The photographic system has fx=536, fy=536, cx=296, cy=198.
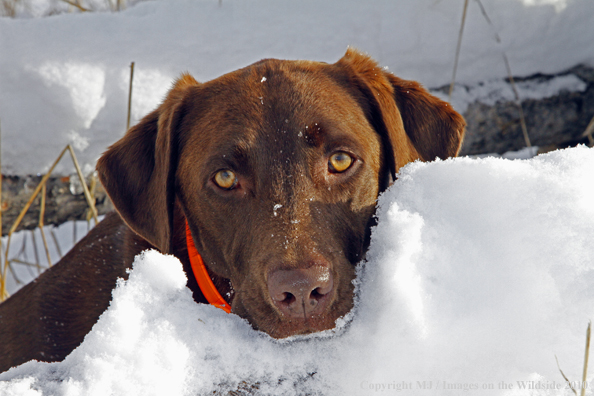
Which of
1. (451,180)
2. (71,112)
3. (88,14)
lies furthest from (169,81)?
(451,180)

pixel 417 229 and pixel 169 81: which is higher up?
pixel 417 229

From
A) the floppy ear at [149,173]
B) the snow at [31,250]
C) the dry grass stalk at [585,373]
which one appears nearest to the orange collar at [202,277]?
the floppy ear at [149,173]

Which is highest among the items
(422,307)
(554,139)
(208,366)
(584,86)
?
(422,307)

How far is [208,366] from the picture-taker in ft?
4.45

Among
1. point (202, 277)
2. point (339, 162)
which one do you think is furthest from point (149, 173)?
point (339, 162)

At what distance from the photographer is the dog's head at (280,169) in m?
1.86

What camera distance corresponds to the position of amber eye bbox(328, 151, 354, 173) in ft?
7.12

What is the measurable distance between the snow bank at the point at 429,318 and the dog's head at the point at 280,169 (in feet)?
1.07

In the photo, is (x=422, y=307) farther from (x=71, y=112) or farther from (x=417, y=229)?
(x=71, y=112)

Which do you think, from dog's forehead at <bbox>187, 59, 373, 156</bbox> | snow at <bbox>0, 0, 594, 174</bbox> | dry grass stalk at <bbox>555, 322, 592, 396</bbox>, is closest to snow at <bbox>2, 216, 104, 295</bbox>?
snow at <bbox>0, 0, 594, 174</bbox>

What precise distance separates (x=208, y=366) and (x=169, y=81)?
10.9ft

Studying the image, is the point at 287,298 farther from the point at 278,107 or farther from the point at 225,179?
the point at 278,107

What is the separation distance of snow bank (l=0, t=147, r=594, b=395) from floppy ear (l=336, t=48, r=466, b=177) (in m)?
0.98

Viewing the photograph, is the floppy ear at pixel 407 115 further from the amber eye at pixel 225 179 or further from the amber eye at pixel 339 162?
the amber eye at pixel 225 179
